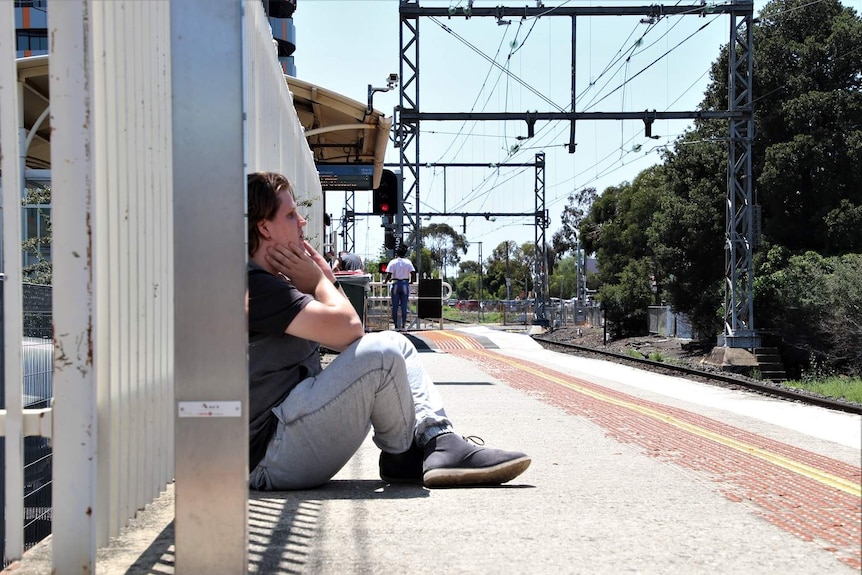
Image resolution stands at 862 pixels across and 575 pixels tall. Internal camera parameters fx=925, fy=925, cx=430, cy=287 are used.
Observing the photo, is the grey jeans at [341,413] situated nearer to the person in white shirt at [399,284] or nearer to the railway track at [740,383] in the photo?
the railway track at [740,383]

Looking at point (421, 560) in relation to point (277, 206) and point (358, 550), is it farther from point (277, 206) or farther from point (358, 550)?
point (277, 206)

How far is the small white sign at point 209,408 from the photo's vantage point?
7.85 ft

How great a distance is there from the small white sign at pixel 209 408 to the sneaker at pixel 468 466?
57.7 inches

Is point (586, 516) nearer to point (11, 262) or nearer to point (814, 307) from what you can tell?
point (11, 262)

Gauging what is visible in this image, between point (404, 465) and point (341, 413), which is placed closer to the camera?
point (341, 413)

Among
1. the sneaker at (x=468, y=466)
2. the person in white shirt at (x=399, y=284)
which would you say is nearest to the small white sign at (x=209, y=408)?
the sneaker at (x=468, y=466)

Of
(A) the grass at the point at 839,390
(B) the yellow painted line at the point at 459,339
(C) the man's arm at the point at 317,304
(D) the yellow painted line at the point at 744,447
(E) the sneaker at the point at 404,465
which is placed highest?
(C) the man's arm at the point at 317,304

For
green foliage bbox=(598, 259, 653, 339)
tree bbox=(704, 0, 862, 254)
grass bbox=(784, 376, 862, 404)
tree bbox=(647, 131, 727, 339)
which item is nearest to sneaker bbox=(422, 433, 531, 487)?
grass bbox=(784, 376, 862, 404)

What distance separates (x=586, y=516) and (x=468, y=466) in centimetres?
58

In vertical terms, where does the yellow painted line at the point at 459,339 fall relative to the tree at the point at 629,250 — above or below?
below

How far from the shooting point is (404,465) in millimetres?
3842

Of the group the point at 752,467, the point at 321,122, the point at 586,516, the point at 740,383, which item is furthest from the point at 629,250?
the point at 586,516

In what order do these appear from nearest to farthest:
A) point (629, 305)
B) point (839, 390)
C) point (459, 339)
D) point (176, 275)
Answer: point (176, 275)
point (459, 339)
point (839, 390)
point (629, 305)

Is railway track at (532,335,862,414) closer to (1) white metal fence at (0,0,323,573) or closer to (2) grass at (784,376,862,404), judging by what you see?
(2) grass at (784,376,862,404)
